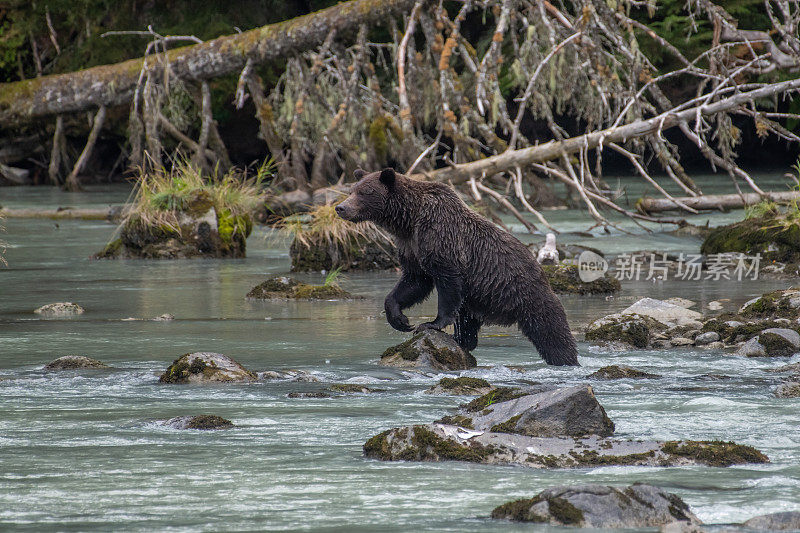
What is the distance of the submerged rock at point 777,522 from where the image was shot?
4352 mm

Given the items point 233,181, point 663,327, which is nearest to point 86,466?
point 663,327

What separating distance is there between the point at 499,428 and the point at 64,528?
2.21 meters

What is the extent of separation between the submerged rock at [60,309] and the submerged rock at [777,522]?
778 centimetres

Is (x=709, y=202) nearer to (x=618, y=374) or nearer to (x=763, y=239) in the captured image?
(x=763, y=239)

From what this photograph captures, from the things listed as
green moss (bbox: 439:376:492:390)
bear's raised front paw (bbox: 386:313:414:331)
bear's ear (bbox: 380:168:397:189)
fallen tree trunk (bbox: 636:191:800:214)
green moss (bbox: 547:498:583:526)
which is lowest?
green moss (bbox: 439:376:492:390)

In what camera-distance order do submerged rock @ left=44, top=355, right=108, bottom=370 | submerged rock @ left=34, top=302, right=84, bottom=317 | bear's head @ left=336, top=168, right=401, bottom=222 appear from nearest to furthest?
submerged rock @ left=44, top=355, right=108, bottom=370
bear's head @ left=336, top=168, right=401, bottom=222
submerged rock @ left=34, top=302, right=84, bottom=317

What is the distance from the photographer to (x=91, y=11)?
2591 cm

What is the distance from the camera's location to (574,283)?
1236cm

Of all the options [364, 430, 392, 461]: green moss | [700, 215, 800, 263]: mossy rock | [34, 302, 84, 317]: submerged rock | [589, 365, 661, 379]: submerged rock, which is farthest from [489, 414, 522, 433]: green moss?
[700, 215, 800, 263]: mossy rock

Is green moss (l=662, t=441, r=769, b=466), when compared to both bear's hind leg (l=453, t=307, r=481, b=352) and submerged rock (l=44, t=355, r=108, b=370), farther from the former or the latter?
submerged rock (l=44, t=355, r=108, b=370)

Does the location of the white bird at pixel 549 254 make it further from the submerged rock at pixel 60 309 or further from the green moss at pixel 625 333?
the submerged rock at pixel 60 309

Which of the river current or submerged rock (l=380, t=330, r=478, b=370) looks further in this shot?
submerged rock (l=380, t=330, r=478, b=370)

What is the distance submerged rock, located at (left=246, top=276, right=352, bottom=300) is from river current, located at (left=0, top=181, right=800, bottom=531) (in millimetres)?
265

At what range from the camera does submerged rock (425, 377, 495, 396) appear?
7.16 metres
